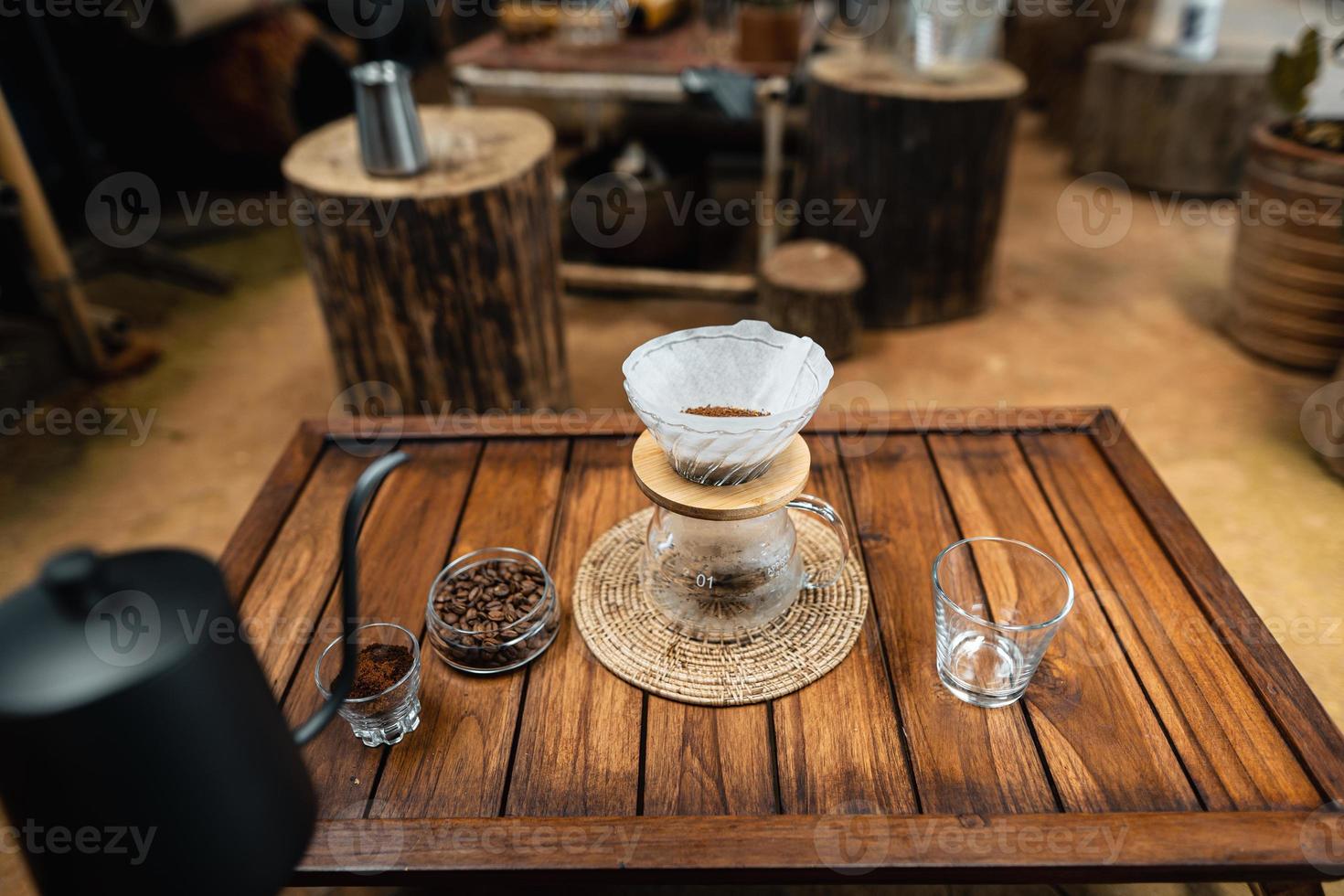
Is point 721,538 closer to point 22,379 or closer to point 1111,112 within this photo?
point 22,379

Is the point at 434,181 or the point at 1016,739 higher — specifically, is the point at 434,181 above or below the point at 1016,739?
above

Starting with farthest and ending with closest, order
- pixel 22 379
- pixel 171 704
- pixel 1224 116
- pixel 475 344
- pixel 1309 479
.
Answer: pixel 1224 116
pixel 22 379
pixel 1309 479
pixel 475 344
pixel 171 704

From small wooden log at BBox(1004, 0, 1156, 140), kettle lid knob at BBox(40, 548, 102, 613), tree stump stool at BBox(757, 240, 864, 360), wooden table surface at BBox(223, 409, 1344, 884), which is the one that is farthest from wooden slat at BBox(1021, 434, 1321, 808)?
small wooden log at BBox(1004, 0, 1156, 140)

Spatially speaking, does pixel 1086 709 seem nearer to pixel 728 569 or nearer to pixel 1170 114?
pixel 728 569

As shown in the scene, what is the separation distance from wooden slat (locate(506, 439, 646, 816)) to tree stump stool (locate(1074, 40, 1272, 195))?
3454mm

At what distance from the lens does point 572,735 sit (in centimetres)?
104

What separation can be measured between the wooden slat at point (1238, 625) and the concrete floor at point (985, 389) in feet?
2.32

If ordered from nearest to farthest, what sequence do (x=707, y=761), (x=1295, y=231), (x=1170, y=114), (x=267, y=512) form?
(x=707, y=761)
(x=267, y=512)
(x=1295, y=231)
(x=1170, y=114)

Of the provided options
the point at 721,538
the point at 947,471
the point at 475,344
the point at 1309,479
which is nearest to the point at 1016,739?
the point at 721,538

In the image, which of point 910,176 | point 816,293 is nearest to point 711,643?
point 816,293

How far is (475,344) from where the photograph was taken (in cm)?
210

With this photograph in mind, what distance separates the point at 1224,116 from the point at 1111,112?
16.5 inches

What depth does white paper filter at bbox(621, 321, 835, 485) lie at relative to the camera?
1006mm

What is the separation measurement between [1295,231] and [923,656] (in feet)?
6.98
